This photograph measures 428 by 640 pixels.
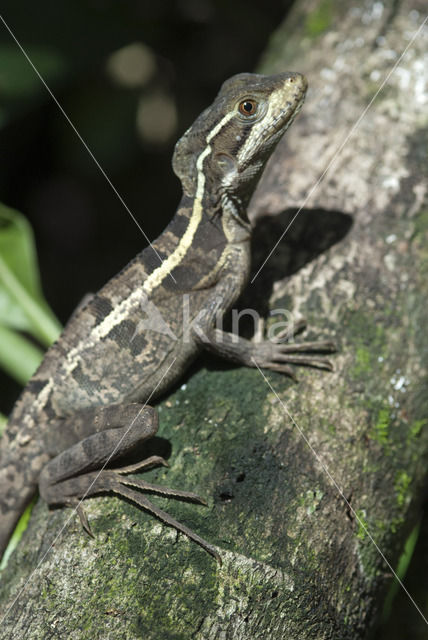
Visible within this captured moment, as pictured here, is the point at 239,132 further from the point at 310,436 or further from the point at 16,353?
the point at 16,353

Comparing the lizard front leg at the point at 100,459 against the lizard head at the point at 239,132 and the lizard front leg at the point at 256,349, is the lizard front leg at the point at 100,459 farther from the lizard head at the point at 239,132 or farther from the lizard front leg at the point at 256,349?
the lizard head at the point at 239,132

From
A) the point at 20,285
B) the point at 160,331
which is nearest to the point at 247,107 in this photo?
the point at 160,331

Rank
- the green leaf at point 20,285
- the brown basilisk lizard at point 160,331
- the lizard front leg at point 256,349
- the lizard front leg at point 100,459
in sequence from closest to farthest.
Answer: the lizard front leg at point 100,459, the brown basilisk lizard at point 160,331, the lizard front leg at point 256,349, the green leaf at point 20,285

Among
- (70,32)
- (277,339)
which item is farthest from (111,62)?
(277,339)

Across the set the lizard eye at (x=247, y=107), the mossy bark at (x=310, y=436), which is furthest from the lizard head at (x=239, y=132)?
the mossy bark at (x=310, y=436)

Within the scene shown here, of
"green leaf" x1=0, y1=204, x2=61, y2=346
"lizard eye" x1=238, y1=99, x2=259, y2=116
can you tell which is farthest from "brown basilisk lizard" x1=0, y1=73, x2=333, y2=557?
"green leaf" x1=0, y1=204, x2=61, y2=346
